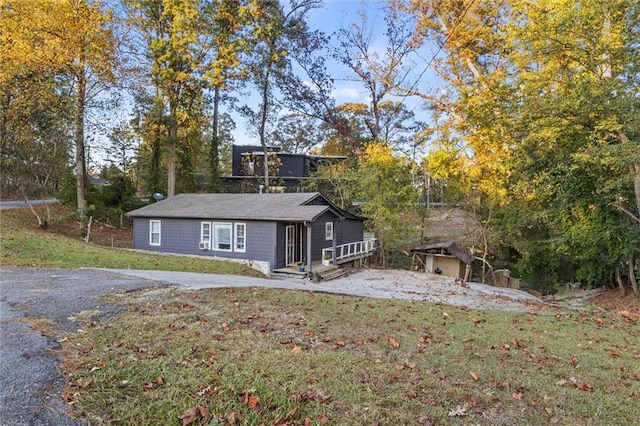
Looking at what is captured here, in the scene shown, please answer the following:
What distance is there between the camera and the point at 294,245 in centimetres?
1777

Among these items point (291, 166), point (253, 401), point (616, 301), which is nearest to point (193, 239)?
point (253, 401)

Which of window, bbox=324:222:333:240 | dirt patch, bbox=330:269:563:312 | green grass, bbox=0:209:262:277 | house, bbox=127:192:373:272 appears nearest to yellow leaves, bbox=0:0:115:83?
green grass, bbox=0:209:262:277

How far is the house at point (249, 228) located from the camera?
16.3 m

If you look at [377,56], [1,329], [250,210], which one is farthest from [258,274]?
[377,56]

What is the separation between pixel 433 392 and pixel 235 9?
89.5 ft

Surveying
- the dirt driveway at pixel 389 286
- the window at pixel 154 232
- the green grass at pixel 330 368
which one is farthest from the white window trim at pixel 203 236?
the green grass at pixel 330 368

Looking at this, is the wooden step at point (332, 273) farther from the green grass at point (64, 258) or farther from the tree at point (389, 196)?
the tree at point (389, 196)

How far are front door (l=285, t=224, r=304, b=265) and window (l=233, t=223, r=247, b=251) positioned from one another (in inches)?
75.6

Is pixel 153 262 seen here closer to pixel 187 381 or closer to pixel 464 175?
pixel 187 381

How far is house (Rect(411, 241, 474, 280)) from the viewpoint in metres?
19.4

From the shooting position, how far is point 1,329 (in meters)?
4.53

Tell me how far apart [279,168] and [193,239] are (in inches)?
677

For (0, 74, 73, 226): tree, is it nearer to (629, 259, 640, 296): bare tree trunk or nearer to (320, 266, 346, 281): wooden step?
(320, 266, 346, 281): wooden step

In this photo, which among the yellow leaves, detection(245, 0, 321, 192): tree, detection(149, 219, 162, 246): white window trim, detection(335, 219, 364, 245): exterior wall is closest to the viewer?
A: the yellow leaves
